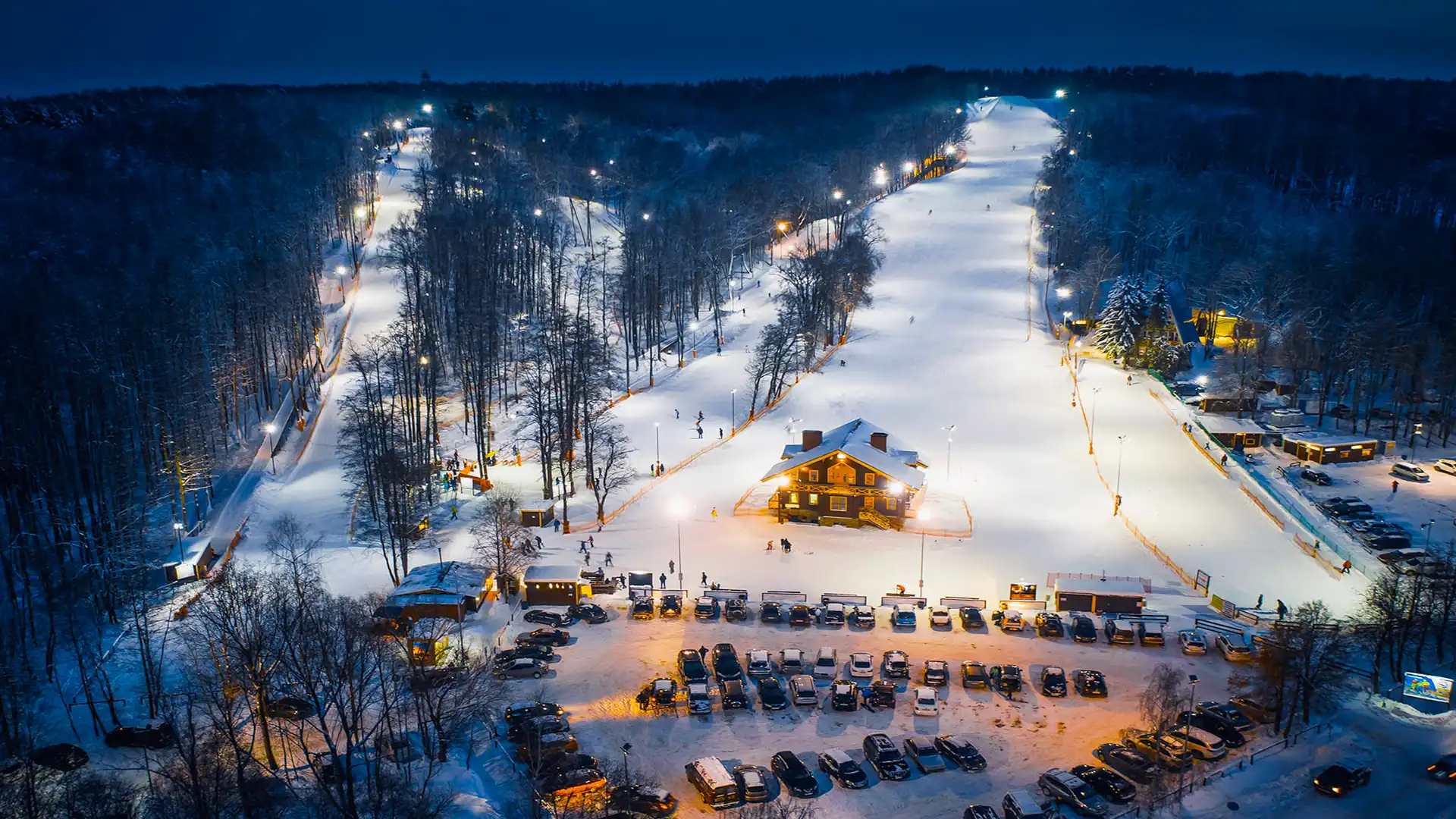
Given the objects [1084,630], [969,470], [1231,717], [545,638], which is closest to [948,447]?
[969,470]

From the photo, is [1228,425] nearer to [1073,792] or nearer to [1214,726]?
[1214,726]

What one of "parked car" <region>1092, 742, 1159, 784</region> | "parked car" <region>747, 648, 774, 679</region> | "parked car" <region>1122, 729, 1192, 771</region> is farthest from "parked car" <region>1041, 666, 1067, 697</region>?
"parked car" <region>747, 648, 774, 679</region>

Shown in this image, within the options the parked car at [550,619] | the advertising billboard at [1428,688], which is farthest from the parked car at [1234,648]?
the parked car at [550,619]

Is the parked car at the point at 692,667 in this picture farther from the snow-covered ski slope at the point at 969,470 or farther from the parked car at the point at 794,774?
the snow-covered ski slope at the point at 969,470

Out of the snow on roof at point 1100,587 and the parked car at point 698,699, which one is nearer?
the parked car at point 698,699

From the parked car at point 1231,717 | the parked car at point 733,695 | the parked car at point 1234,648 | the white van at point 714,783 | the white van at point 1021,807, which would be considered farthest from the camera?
the parked car at point 1234,648

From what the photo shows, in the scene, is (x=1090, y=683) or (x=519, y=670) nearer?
(x=1090, y=683)

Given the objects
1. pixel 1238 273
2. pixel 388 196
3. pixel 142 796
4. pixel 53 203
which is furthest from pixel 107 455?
pixel 1238 273
